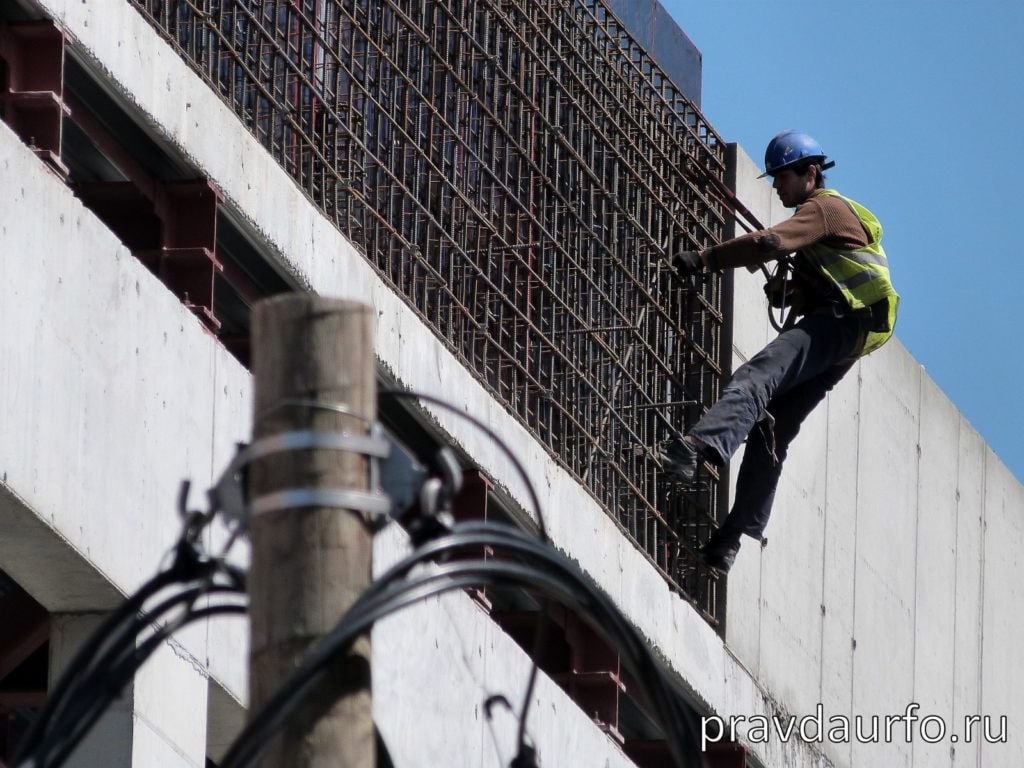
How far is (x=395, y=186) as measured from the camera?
1452cm

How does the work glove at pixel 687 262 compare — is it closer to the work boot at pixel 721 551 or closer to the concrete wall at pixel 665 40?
the work boot at pixel 721 551

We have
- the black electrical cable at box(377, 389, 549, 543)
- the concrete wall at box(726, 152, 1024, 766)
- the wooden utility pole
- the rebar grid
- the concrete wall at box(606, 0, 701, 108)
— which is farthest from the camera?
the concrete wall at box(606, 0, 701, 108)

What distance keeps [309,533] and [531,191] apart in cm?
975

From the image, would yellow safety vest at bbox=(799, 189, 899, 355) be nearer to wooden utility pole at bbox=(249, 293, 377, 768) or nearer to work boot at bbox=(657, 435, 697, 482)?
work boot at bbox=(657, 435, 697, 482)

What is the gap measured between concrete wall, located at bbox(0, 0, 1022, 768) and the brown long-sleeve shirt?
162cm

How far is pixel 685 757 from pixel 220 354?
5.06m

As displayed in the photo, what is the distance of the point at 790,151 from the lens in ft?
44.3

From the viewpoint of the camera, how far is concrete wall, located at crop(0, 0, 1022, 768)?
398 inches

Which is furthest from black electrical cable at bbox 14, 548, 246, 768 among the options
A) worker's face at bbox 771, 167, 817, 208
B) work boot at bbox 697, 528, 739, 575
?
work boot at bbox 697, 528, 739, 575

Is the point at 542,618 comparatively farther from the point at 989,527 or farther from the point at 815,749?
the point at 989,527

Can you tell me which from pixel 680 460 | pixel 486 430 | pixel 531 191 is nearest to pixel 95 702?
pixel 486 430

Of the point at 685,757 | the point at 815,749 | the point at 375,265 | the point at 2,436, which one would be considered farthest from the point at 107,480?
the point at 815,749

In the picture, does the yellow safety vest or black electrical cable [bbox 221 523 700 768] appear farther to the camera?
the yellow safety vest

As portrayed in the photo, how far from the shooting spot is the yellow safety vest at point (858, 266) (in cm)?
1332
